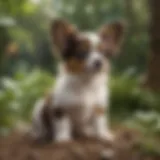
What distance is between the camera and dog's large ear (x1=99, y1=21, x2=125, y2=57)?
1.16m

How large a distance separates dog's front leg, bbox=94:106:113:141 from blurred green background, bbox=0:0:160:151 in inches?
1.1

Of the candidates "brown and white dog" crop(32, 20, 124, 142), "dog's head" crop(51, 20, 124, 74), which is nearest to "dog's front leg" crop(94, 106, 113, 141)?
"brown and white dog" crop(32, 20, 124, 142)

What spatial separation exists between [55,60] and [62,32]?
87 millimetres

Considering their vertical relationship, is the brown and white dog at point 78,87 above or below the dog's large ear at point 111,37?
below

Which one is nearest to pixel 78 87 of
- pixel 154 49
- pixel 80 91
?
pixel 80 91

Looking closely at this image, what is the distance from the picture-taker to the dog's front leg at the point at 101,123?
1.16 m

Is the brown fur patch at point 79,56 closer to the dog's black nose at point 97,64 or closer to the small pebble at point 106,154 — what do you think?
the dog's black nose at point 97,64

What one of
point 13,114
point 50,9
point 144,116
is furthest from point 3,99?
point 144,116

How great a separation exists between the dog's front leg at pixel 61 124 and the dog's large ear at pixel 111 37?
21 cm

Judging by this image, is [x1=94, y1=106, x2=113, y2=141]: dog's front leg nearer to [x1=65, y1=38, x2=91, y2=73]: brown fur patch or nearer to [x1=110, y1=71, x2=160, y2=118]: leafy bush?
[x1=110, y1=71, x2=160, y2=118]: leafy bush

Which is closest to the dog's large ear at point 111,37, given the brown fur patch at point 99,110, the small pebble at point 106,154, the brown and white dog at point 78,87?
the brown and white dog at point 78,87

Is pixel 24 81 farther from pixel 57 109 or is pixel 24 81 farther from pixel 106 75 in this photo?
pixel 106 75

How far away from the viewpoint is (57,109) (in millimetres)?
1181

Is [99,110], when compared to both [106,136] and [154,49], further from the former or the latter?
[154,49]
